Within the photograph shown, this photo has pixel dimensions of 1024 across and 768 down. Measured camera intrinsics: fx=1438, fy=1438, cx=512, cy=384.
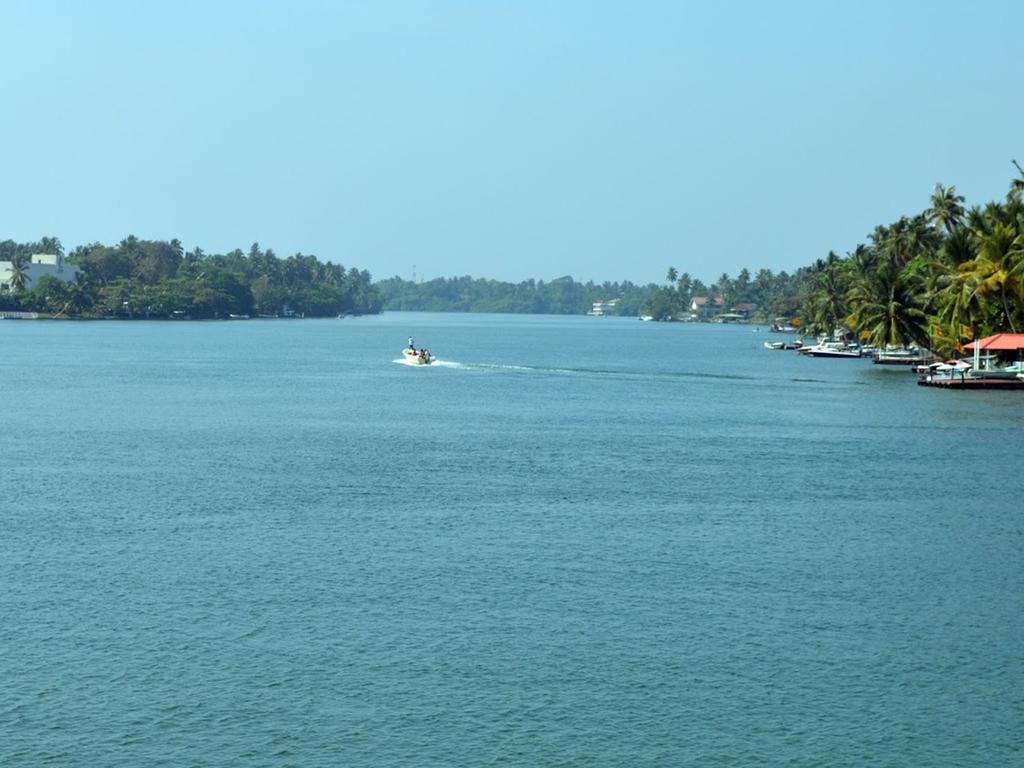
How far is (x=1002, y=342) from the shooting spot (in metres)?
105

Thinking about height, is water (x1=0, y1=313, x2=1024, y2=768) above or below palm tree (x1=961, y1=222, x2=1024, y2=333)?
below

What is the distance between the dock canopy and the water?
107ft

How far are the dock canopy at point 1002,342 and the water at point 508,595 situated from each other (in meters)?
32.7

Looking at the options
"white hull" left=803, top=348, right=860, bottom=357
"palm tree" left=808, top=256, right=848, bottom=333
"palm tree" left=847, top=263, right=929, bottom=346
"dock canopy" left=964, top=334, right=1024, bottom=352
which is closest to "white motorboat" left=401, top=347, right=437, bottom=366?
"palm tree" left=847, top=263, right=929, bottom=346

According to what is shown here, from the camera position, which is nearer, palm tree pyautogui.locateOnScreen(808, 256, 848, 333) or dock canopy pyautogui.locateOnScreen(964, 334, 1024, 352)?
dock canopy pyautogui.locateOnScreen(964, 334, 1024, 352)

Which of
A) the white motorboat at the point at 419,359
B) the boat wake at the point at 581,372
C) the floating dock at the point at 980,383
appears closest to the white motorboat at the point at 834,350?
the boat wake at the point at 581,372

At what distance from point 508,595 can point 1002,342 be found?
79046mm

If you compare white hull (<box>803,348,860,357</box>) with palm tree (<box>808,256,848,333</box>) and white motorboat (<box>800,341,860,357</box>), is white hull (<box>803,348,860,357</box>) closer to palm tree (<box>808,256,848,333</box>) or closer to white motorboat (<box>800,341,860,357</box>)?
white motorboat (<box>800,341,860,357</box>)

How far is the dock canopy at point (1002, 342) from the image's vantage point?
103m

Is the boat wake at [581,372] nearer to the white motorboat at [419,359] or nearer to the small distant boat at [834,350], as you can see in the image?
the white motorboat at [419,359]

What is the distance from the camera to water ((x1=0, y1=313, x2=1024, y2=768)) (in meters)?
25.6

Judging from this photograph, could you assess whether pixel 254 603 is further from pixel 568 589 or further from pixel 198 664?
pixel 568 589

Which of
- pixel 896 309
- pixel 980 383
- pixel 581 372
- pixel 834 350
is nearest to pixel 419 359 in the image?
pixel 581 372

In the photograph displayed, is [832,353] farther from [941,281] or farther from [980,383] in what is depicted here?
[980,383]
